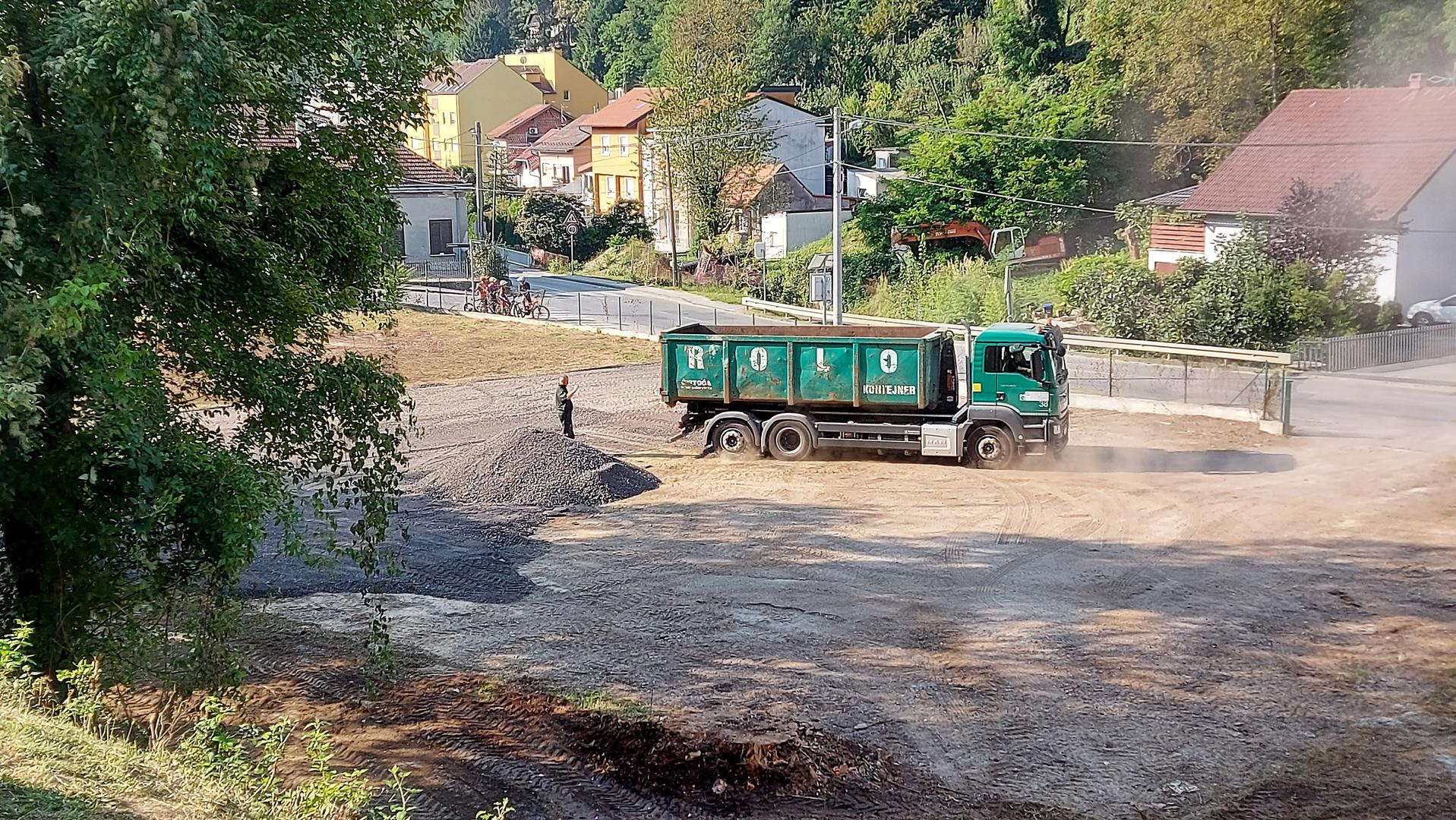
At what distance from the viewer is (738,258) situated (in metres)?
57.1

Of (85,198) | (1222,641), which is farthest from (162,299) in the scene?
(1222,641)

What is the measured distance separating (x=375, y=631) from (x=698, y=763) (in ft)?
10.6

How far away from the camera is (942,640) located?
48.3 feet

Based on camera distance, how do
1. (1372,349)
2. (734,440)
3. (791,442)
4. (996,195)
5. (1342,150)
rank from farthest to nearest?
(996,195), (1342,150), (1372,349), (734,440), (791,442)

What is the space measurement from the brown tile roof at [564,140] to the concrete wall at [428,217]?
64.5 feet

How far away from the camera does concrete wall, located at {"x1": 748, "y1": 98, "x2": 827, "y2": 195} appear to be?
64.2 metres

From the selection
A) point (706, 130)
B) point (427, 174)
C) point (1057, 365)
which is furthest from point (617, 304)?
point (1057, 365)

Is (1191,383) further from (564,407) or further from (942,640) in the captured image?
(942,640)

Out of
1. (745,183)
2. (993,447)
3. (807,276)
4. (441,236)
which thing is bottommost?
(993,447)

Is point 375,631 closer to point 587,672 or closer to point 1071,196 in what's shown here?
point 587,672

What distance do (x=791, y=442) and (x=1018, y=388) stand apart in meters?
4.15

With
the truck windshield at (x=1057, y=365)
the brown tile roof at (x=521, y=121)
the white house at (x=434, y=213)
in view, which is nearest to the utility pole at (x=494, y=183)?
the white house at (x=434, y=213)

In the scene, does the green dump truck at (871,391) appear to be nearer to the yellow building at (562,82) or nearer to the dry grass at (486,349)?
the dry grass at (486,349)

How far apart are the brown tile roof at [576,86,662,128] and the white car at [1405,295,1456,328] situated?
42720 millimetres
